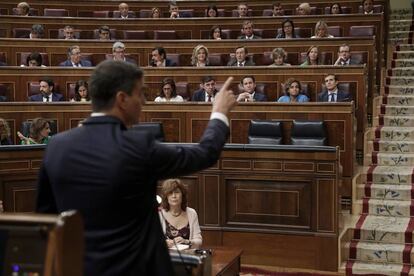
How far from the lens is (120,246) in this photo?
1215mm

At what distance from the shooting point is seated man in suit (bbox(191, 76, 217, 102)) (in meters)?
4.72

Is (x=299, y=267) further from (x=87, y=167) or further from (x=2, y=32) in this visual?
(x=2, y=32)

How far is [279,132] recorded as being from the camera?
4195 mm

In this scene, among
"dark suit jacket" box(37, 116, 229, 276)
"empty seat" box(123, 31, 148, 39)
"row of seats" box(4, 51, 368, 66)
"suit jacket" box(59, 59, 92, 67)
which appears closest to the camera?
"dark suit jacket" box(37, 116, 229, 276)

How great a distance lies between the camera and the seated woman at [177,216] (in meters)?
2.80

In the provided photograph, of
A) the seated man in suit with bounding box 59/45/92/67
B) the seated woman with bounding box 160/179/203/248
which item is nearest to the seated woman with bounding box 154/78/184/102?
the seated man in suit with bounding box 59/45/92/67

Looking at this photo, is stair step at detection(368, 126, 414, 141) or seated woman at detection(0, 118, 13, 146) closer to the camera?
seated woman at detection(0, 118, 13, 146)

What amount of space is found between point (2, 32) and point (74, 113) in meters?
2.48

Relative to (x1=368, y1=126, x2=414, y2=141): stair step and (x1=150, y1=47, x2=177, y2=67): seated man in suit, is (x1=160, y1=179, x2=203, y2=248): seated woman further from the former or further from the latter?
(x1=150, y1=47, x2=177, y2=67): seated man in suit

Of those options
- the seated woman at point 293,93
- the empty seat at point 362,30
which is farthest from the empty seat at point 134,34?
the seated woman at point 293,93

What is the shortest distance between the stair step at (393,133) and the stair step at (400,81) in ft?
2.62

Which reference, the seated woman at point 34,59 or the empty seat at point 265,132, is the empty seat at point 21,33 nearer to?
the seated woman at point 34,59

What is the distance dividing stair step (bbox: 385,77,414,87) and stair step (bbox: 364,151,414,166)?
114 centimetres

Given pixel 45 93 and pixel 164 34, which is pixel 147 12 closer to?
pixel 164 34
